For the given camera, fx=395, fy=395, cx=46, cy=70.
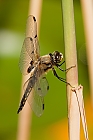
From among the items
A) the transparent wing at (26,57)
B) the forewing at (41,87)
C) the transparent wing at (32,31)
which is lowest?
the forewing at (41,87)

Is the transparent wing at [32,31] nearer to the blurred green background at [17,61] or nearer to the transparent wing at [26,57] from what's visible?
the transparent wing at [26,57]

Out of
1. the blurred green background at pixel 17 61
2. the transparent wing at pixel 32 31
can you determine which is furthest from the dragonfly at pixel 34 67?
the blurred green background at pixel 17 61

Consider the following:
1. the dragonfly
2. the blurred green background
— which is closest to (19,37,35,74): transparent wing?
the dragonfly

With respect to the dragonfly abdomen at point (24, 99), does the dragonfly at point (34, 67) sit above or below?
above

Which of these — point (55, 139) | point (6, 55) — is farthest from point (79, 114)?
point (6, 55)

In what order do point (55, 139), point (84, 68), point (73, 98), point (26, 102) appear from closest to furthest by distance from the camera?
point (73, 98), point (26, 102), point (55, 139), point (84, 68)

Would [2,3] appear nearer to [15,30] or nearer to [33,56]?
[15,30]

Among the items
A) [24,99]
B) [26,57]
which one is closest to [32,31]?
[26,57]
